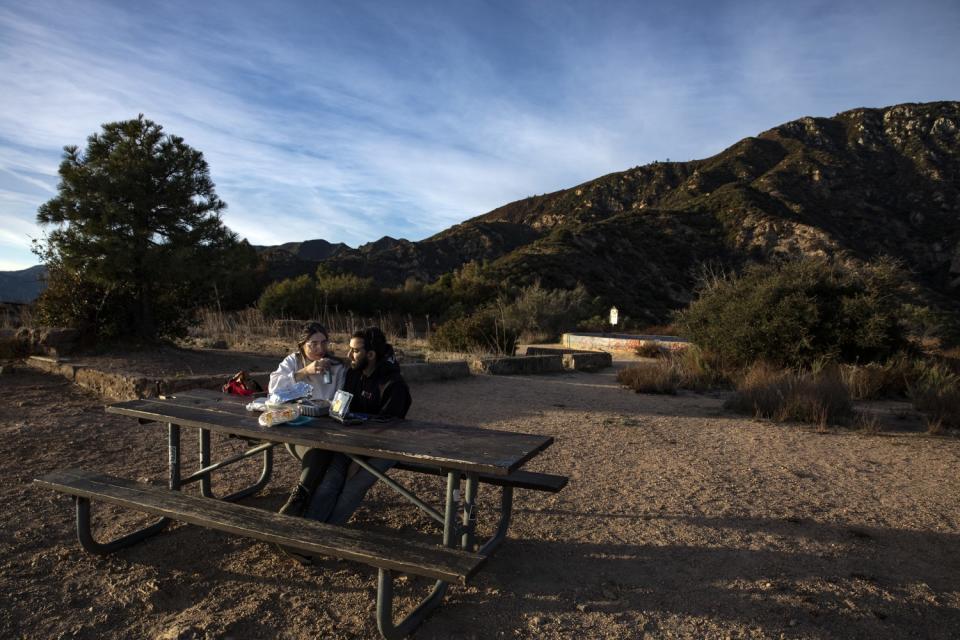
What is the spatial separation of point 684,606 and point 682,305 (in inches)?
1450

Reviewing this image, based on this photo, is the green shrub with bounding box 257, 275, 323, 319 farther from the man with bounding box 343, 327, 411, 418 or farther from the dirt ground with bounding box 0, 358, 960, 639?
the man with bounding box 343, 327, 411, 418

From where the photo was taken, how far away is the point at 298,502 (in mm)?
3215

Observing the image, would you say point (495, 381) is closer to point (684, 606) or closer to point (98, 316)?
point (98, 316)

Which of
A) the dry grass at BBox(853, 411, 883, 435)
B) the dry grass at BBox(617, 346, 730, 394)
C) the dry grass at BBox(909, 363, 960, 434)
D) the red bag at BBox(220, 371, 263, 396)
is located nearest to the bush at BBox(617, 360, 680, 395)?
the dry grass at BBox(617, 346, 730, 394)

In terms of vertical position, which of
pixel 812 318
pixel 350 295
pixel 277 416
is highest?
pixel 350 295

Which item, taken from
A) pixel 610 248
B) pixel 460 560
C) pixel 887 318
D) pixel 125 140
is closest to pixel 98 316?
pixel 125 140

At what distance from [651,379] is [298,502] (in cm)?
670

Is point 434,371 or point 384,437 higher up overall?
point 384,437

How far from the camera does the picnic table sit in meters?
2.32

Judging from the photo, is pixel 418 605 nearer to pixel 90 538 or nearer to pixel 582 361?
pixel 90 538

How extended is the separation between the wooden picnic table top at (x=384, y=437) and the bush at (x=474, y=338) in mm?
9310

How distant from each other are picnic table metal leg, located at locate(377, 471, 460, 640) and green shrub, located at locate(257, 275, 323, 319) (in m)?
17.6

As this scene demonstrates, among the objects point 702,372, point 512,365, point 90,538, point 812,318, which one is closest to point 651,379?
point 702,372

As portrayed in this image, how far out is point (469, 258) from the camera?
5041 cm
